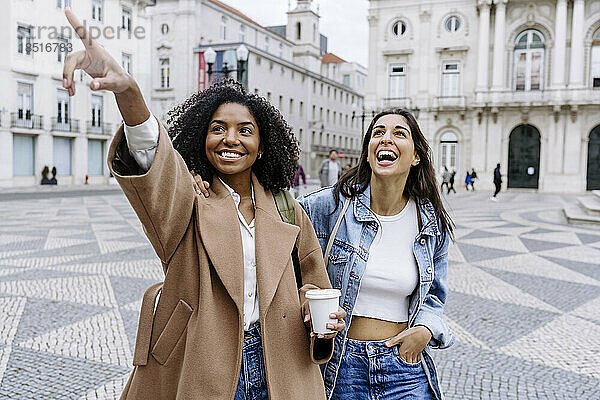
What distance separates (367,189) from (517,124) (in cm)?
3587

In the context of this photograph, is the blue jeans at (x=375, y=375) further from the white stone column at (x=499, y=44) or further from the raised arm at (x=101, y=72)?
the white stone column at (x=499, y=44)

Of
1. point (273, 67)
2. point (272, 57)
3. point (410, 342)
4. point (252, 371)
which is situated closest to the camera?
point (252, 371)

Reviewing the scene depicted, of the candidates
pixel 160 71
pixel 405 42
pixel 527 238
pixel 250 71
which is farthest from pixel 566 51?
pixel 160 71

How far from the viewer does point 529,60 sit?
115 ft

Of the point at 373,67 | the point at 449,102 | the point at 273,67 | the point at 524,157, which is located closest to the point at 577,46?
the point at 524,157

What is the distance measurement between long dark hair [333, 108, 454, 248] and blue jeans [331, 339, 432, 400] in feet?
1.77

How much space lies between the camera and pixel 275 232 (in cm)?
190

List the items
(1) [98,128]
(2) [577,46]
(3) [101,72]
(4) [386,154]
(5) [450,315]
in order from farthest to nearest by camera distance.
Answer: (1) [98,128]
(2) [577,46]
(5) [450,315]
(4) [386,154]
(3) [101,72]

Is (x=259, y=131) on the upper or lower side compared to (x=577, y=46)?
lower

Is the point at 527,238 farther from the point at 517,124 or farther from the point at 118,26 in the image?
the point at 118,26

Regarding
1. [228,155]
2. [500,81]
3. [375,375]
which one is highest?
[500,81]

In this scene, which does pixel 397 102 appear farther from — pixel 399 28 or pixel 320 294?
pixel 320 294

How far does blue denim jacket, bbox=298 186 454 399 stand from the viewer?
230cm

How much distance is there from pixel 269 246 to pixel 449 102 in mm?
36737
